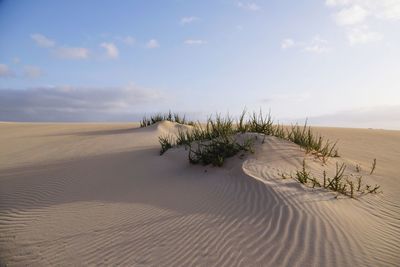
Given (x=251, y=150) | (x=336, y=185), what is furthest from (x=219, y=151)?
(x=336, y=185)

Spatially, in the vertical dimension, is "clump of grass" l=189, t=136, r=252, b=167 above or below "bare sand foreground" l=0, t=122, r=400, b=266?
above

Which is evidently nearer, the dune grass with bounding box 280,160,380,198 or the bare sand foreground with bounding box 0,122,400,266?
the bare sand foreground with bounding box 0,122,400,266

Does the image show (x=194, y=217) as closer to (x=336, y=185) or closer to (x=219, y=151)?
(x=336, y=185)

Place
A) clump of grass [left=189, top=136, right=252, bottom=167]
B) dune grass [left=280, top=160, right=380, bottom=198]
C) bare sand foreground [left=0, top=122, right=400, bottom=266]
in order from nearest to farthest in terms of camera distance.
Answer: bare sand foreground [left=0, top=122, right=400, bottom=266] → dune grass [left=280, top=160, right=380, bottom=198] → clump of grass [left=189, top=136, right=252, bottom=167]

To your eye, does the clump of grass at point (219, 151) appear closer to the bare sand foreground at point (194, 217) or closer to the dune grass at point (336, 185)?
the bare sand foreground at point (194, 217)

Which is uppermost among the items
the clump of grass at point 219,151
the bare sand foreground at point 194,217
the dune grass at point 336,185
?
the clump of grass at point 219,151

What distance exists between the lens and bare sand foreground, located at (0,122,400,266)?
313cm

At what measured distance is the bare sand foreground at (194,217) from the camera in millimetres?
3135

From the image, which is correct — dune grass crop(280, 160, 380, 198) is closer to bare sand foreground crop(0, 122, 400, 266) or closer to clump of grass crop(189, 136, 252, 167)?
bare sand foreground crop(0, 122, 400, 266)

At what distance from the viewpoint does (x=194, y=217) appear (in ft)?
12.8

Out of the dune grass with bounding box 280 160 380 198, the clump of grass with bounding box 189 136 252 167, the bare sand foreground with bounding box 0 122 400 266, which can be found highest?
the clump of grass with bounding box 189 136 252 167

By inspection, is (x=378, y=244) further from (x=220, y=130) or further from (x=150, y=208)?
(x=220, y=130)

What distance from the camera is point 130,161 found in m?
7.12

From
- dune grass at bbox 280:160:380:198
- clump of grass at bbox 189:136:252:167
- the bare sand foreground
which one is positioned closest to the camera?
the bare sand foreground
